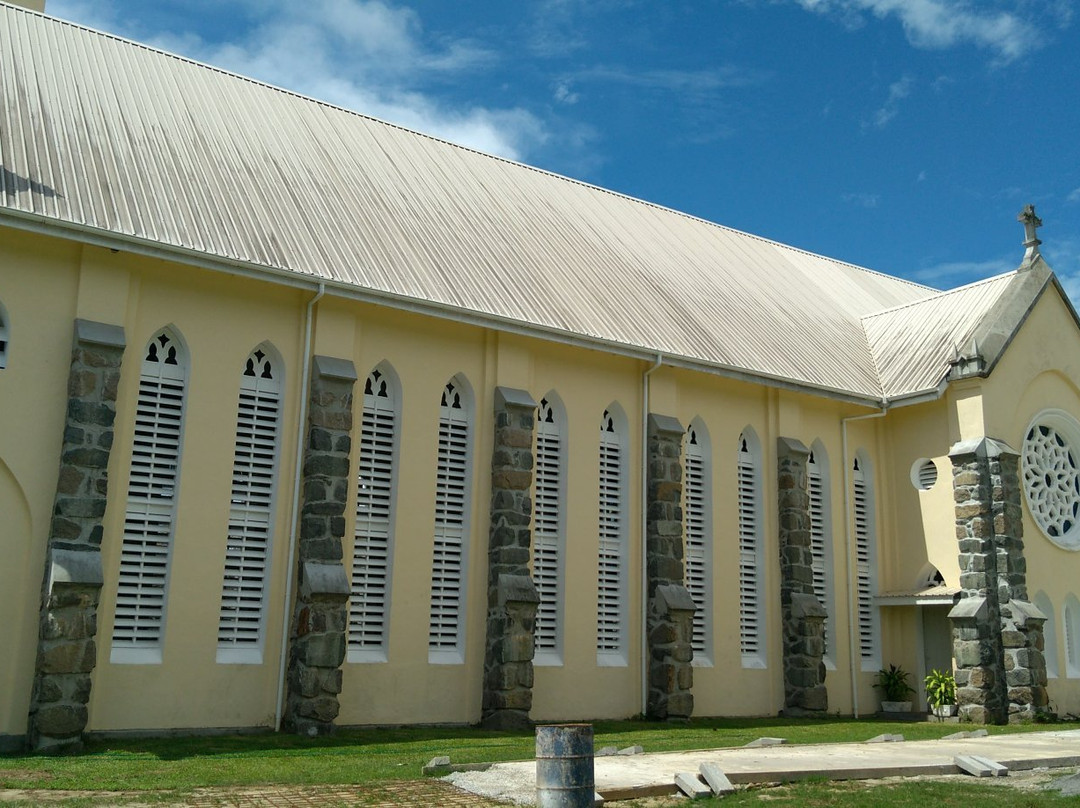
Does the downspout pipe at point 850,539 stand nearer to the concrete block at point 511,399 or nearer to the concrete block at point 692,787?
the concrete block at point 511,399

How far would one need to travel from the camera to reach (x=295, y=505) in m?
18.3

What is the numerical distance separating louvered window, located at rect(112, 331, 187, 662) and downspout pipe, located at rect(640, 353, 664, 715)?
9.32 meters

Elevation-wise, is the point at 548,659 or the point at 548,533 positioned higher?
the point at 548,533

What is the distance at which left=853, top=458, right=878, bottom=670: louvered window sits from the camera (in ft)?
84.7

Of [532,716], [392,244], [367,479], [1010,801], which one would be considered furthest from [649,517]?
[1010,801]

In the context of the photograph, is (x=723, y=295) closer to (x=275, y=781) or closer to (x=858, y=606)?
(x=858, y=606)

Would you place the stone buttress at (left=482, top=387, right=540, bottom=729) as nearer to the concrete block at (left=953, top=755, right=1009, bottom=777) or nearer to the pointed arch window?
the concrete block at (left=953, top=755, right=1009, bottom=777)

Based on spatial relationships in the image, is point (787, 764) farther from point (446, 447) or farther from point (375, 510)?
point (446, 447)

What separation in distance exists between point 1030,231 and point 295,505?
19.2 meters

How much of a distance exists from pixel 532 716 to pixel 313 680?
4741mm

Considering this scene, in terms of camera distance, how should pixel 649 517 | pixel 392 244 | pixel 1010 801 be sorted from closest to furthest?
pixel 1010 801 → pixel 392 244 → pixel 649 517

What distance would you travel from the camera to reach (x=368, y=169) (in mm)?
23438

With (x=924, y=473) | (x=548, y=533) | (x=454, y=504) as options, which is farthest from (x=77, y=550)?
(x=924, y=473)

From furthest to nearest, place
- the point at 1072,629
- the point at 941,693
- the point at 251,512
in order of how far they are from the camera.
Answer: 1. the point at 1072,629
2. the point at 941,693
3. the point at 251,512
